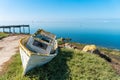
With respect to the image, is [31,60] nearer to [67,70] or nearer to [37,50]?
[37,50]

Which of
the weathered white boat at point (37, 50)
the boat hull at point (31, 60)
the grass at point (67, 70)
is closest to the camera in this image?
the boat hull at point (31, 60)

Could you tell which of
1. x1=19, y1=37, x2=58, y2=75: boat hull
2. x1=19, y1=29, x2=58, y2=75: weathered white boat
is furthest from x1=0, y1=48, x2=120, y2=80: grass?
x1=19, y1=29, x2=58, y2=75: weathered white boat

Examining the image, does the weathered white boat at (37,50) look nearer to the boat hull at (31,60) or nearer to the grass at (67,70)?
the boat hull at (31,60)

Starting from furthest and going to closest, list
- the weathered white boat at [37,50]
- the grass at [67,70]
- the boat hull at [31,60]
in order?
the grass at [67,70] → the weathered white boat at [37,50] → the boat hull at [31,60]

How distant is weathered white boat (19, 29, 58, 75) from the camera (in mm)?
16502

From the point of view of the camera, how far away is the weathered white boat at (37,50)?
650 inches

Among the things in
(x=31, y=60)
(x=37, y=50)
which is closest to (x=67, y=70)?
(x=37, y=50)

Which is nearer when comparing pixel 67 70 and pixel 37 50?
pixel 67 70

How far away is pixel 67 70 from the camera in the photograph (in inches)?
749

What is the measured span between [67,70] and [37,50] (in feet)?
12.5

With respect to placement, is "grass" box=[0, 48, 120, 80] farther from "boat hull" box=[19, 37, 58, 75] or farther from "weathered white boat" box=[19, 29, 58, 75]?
"weathered white boat" box=[19, 29, 58, 75]

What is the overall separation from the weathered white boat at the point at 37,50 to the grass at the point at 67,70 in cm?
71

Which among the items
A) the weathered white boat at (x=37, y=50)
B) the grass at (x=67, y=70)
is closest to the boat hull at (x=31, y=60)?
the weathered white boat at (x=37, y=50)

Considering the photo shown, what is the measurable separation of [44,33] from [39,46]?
12.3 feet
